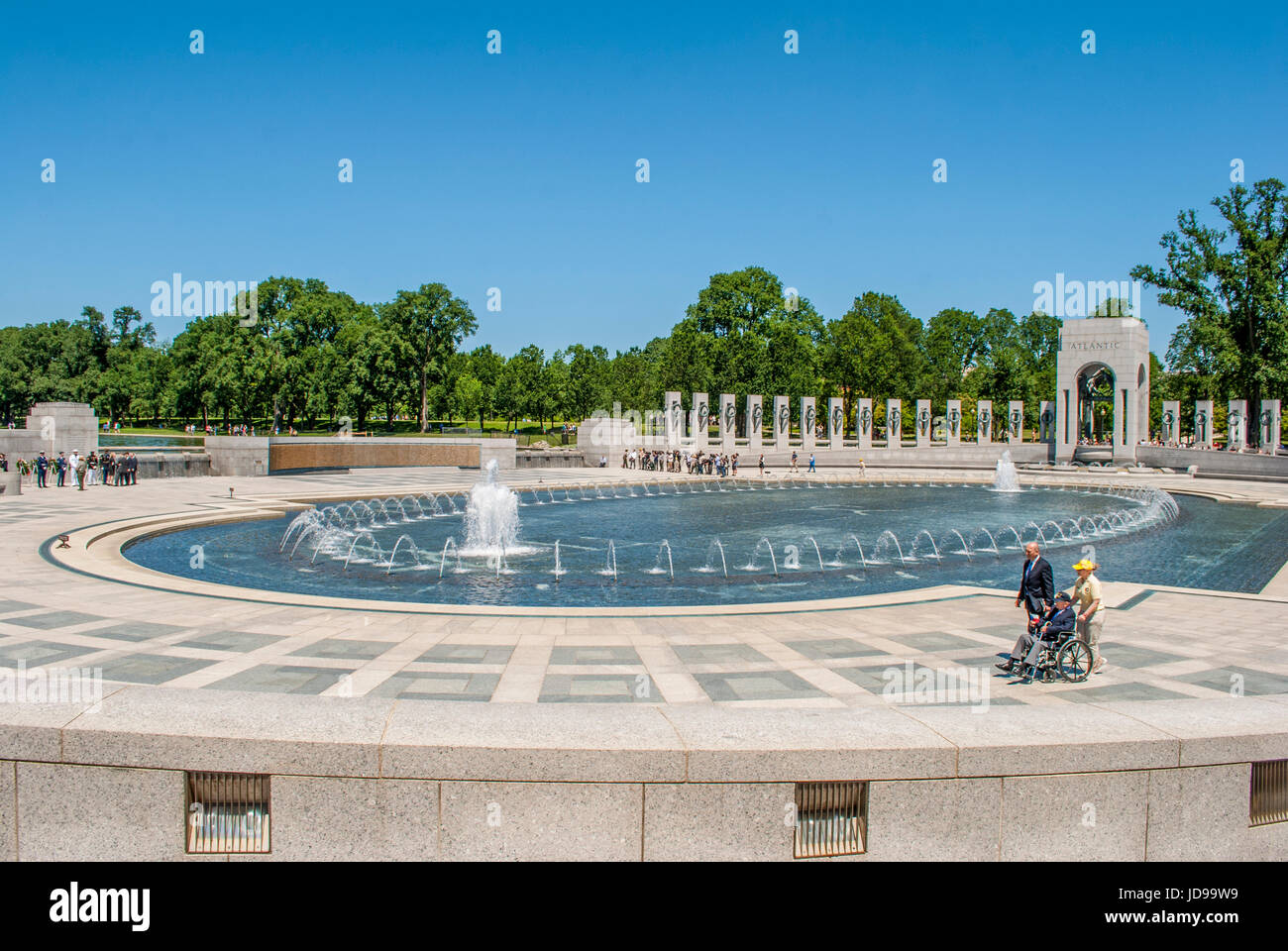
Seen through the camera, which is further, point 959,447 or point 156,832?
point 959,447

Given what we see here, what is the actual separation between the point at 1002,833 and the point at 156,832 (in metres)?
5.59

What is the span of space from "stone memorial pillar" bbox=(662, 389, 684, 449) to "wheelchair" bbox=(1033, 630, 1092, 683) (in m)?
44.9

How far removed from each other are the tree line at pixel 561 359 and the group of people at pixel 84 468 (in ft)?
116

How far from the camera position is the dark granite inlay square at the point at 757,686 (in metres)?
8.09

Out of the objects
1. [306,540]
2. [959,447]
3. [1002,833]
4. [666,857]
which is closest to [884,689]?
[1002,833]

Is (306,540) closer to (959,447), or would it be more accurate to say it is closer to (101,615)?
(101,615)

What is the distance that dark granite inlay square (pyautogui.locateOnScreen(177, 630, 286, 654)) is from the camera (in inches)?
379

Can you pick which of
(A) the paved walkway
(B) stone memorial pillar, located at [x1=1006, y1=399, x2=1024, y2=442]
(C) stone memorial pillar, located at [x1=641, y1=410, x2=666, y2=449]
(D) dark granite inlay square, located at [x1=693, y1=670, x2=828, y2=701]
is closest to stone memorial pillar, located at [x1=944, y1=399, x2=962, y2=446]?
(B) stone memorial pillar, located at [x1=1006, y1=399, x2=1024, y2=442]

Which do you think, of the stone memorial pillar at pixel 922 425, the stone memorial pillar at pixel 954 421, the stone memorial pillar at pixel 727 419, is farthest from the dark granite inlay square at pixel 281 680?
the stone memorial pillar at pixel 954 421

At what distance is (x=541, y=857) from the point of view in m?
5.28

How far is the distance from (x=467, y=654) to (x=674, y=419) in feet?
150

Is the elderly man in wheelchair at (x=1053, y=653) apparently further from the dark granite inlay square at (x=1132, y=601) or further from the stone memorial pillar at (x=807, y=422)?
the stone memorial pillar at (x=807, y=422)

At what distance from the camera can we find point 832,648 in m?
10.1

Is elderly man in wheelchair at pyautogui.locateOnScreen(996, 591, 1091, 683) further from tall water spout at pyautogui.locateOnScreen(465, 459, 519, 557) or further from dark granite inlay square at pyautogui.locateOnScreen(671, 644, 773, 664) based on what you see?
tall water spout at pyautogui.locateOnScreen(465, 459, 519, 557)
